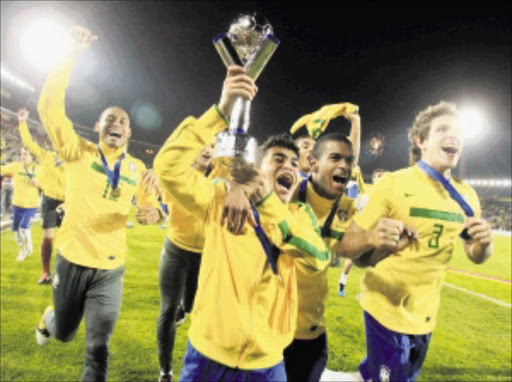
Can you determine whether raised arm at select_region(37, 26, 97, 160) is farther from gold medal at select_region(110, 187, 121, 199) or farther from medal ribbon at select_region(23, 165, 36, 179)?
medal ribbon at select_region(23, 165, 36, 179)

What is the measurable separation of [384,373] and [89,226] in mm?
2761

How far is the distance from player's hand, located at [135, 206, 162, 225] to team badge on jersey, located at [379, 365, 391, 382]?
7.70 ft

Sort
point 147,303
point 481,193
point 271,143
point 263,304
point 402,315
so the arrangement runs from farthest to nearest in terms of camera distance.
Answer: point 481,193 < point 147,303 < point 402,315 < point 271,143 < point 263,304

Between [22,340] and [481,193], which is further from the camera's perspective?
[481,193]

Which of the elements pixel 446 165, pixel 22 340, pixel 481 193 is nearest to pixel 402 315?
pixel 446 165

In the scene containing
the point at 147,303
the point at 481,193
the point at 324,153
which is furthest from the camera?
the point at 481,193

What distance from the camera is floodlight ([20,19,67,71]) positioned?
21919 millimetres

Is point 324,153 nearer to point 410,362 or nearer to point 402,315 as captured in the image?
point 402,315

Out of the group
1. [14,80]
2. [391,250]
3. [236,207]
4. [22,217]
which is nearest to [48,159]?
[22,217]

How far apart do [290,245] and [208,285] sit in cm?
50

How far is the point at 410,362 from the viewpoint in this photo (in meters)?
2.31

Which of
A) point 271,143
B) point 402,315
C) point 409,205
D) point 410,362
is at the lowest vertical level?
point 410,362

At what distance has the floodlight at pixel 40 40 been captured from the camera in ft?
71.9

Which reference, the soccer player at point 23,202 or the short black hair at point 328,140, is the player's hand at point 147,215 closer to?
the short black hair at point 328,140
